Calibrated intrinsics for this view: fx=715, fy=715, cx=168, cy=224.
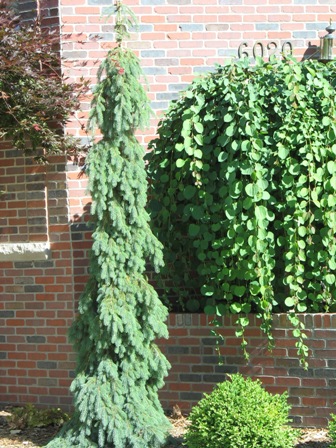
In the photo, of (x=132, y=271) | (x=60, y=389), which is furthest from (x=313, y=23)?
(x=60, y=389)

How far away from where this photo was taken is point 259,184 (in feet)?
15.8

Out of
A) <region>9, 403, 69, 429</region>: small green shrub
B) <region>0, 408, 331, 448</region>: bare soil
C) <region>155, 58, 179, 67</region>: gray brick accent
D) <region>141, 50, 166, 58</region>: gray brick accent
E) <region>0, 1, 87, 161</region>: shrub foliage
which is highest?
<region>141, 50, 166, 58</region>: gray brick accent

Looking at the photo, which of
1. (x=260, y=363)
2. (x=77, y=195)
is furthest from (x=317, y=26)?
(x=260, y=363)

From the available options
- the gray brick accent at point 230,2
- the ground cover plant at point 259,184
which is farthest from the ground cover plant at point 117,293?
the gray brick accent at point 230,2

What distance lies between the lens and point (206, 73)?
5395 millimetres

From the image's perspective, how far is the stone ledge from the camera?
5.62 metres

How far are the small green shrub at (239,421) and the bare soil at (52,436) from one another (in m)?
0.46

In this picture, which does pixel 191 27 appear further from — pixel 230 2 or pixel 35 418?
pixel 35 418

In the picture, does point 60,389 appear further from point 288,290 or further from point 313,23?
point 313,23

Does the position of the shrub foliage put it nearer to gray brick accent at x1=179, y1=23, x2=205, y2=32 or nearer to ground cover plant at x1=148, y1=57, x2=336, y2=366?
ground cover plant at x1=148, y1=57, x2=336, y2=366

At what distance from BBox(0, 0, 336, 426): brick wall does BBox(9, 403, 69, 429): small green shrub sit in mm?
231

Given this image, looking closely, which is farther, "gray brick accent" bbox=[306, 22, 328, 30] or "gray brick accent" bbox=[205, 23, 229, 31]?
"gray brick accent" bbox=[306, 22, 328, 30]

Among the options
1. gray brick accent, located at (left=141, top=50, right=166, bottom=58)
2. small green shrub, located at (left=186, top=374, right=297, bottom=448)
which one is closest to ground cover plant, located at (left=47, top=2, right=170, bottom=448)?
small green shrub, located at (left=186, top=374, right=297, bottom=448)

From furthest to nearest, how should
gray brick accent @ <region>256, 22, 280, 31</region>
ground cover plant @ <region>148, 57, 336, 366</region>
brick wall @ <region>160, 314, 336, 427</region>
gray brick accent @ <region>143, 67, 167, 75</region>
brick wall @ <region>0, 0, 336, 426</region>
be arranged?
gray brick accent @ <region>256, 22, 280, 31</region> → gray brick accent @ <region>143, 67, 167, 75</region> → brick wall @ <region>0, 0, 336, 426</region> → brick wall @ <region>160, 314, 336, 427</region> → ground cover plant @ <region>148, 57, 336, 366</region>
